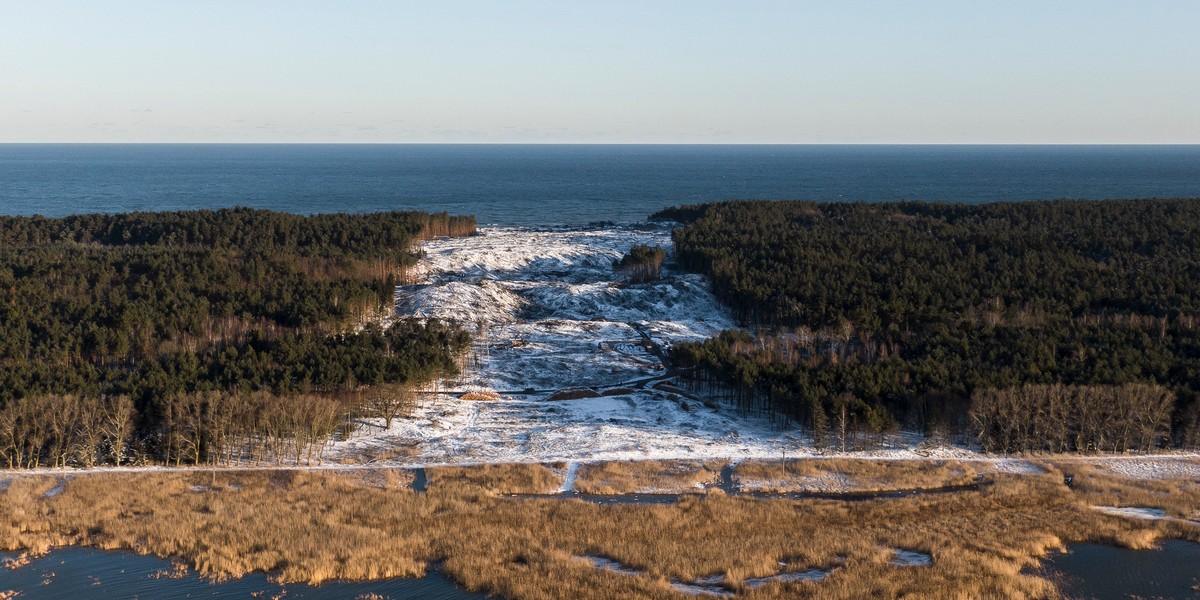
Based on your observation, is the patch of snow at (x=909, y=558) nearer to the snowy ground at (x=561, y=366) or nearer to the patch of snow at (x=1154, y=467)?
the snowy ground at (x=561, y=366)

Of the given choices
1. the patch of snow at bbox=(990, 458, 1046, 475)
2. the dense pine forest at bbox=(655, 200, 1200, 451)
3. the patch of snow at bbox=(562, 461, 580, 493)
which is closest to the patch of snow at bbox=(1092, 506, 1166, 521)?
the patch of snow at bbox=(990, 458, 1046, 475)

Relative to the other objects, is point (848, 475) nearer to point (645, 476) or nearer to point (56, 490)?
point (645, 476)

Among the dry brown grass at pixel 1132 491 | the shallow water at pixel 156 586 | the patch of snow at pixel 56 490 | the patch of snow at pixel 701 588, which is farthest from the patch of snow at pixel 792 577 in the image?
A: the patch of snow at pixel 56 490

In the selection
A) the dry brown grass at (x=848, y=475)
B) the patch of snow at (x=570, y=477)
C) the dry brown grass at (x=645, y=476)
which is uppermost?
the dry brown grass at (x=848, y=475)

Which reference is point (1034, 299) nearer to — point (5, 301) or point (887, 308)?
point (887, 308)

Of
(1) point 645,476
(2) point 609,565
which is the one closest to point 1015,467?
(1) point 645,476

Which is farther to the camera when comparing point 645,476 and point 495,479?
point 645,476

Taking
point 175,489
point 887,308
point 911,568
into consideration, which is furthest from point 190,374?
point 887,308
